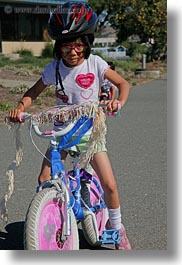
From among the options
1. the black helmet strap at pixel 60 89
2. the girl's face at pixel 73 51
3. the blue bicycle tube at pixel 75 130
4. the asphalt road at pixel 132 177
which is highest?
the girl's face at pixel 73 51

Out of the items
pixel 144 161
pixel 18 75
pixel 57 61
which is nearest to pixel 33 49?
pixel 18 75

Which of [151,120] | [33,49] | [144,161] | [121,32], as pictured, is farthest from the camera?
[121,32]

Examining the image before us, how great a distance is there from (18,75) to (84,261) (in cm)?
1410

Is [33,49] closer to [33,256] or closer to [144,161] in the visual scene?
[144,161]

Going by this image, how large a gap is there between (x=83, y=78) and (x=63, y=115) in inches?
14.8

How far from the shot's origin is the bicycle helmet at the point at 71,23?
3201 millimetres

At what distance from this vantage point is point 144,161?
6402mm

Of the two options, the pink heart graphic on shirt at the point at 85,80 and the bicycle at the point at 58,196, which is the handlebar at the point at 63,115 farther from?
the pink heart graphic on shirt at the point at 85,80

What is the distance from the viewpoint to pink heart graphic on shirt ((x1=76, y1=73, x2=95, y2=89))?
133 inches

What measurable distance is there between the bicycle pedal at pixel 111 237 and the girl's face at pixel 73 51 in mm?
1141

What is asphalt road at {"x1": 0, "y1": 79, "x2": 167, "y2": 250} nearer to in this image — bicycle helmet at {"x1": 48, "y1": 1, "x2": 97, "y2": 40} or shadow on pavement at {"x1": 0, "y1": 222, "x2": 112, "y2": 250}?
shadow on pavement at {"x1": 0, "y1": 222, "x2": 112, "y2": 250}

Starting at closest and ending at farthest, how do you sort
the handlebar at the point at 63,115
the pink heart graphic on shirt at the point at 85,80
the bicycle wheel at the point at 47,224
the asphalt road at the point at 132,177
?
1. the bicycle wheel at the point at 47,224
2. the handlebar at the point at 63,115
3. the pink heart graphic on shirt at the point at 85,80
4. the asphalt road at the point at 132,177

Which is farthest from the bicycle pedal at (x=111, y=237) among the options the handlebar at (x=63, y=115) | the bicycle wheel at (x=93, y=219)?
the handlebar at (x=63, y=115)

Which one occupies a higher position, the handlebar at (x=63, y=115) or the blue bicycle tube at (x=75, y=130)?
the handlebar at (x=63, y=115)
